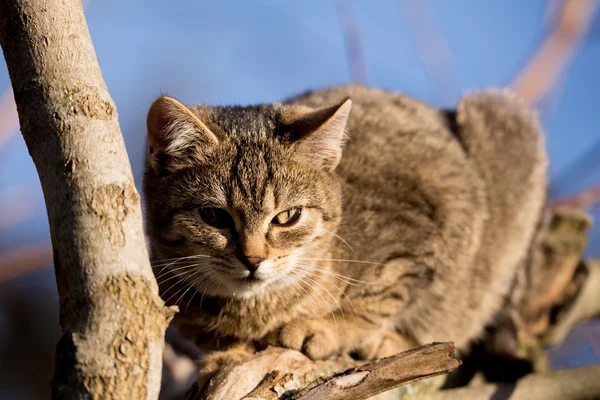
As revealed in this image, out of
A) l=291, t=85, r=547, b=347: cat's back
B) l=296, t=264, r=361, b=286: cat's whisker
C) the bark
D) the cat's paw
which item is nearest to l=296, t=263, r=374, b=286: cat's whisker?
l=296, t=264, r=361, b=286: cat's whisker

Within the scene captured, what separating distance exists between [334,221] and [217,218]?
0.63m

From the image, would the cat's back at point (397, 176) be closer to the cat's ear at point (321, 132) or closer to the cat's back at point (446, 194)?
the cat's back at point (446, 194)

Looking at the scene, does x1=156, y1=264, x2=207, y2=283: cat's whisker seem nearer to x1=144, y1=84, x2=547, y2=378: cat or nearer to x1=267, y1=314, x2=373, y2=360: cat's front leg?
x1=144, y1=84, x2=547, y2=378: cat

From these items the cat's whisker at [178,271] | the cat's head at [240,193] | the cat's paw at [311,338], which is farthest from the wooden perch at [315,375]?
the cat's whisker at [178,271]

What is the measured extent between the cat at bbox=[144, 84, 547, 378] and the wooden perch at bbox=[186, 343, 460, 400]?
26 cm

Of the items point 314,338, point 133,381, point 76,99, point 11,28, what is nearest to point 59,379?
point 133,381

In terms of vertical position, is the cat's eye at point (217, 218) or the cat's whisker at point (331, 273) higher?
the cat's eye at point (217, 218)

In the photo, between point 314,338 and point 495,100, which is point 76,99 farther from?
point 495,100

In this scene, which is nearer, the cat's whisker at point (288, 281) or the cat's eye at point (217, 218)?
the cat's eye at point (217, 218)

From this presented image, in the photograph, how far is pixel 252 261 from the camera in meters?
2.74

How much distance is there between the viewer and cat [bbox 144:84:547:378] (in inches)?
114

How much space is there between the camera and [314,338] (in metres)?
3.13

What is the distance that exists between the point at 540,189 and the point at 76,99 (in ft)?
11.1

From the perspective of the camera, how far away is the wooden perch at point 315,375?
2246 millimetres
